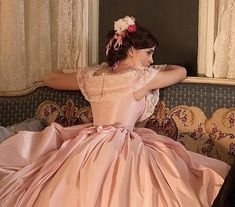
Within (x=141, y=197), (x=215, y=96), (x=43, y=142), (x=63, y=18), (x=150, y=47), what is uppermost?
(x=63, y=18)

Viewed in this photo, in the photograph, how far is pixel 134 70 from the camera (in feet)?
6.27

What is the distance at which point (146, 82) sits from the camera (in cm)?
190

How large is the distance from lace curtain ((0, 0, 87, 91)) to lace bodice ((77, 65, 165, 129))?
1.67 feet

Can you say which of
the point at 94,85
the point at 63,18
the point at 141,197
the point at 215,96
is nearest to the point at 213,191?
the point at 141,197

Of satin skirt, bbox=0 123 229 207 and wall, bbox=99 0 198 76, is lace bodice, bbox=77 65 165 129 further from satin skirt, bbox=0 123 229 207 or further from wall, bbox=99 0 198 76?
wall, bbox=99 0 198 76

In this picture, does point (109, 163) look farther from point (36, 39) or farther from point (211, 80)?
point (36, 39)

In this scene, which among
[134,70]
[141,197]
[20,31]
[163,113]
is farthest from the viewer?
[20,31]

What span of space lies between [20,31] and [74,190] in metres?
1.20

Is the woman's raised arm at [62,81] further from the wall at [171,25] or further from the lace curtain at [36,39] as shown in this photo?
the wall at [171,25]

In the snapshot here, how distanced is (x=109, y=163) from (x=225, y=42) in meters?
0.84

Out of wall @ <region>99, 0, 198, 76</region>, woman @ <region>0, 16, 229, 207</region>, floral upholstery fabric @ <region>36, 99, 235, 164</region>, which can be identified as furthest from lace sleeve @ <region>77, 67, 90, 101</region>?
wall @ <region>99, 0, 198, 76</region>

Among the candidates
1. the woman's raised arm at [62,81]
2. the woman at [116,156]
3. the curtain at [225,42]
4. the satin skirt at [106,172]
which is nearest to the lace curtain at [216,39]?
the curtain at [225,42]

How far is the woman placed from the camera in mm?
1594

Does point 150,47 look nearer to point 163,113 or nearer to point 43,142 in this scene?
point 163,113
